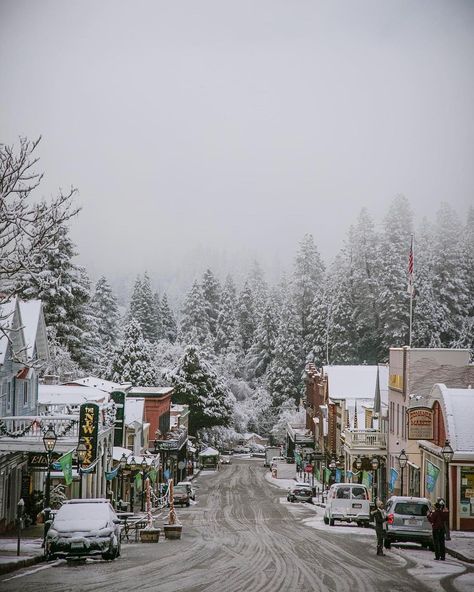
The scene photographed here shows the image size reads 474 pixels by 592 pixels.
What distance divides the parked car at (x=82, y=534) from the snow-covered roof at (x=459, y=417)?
635 inches

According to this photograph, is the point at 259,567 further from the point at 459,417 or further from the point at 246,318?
the point at 246,318

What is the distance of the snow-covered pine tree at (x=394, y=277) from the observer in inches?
3615

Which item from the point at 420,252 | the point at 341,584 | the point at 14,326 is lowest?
the point at 341,584

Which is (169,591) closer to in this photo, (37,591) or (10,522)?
(37,591)

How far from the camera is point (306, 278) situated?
119 metres

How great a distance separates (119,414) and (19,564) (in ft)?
86.8

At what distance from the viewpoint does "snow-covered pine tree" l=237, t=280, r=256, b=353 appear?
13175 cm

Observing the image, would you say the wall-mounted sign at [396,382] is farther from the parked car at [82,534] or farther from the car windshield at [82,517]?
the parked car at [82,534]

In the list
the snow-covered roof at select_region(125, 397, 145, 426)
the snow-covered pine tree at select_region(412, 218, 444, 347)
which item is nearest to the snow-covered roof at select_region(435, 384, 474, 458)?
the snow-covered roof at select_region(125, 397, 145, 426)

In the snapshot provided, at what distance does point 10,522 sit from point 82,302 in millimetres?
44935

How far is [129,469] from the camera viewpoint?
48594 mm

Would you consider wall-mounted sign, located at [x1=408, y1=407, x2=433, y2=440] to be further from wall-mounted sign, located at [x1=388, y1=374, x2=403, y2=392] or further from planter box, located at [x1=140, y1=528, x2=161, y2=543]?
planter box, located at [x1=140, y1=528, x2=161, y2=543]

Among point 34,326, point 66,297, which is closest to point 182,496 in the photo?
point 34,326

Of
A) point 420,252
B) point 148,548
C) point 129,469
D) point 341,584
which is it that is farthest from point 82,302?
point 341,584
